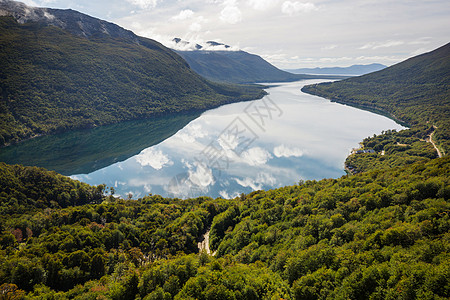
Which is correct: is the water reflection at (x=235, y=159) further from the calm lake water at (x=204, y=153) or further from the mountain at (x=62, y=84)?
the mountain at (x=62, y=84)

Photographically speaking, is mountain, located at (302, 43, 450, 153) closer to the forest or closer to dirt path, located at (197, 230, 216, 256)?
the forest

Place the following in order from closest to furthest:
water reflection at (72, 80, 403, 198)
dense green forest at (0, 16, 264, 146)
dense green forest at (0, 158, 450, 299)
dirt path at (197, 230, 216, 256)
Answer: dense green forest at (0, 158, 450, 299)
dirt path at (197, 230, 216, 256)
water reflection at (72, 80, 403, 198)
dense green forest at (0, 16, 264, 146)

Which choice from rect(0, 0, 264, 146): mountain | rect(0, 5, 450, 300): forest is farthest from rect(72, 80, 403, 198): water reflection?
rect(0, 0, 264, 146): mountain

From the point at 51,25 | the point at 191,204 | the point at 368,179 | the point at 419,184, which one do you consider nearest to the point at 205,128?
the point at 191,204

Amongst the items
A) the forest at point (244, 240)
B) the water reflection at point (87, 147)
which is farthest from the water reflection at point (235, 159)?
the forest at point (244, 240)

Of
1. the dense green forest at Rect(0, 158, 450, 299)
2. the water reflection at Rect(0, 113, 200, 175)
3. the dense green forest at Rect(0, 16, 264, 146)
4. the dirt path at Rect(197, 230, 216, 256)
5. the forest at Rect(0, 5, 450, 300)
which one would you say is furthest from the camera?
the dense green forest at Rect(0, 16, 264, 146)

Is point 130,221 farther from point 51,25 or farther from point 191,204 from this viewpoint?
point 51,25

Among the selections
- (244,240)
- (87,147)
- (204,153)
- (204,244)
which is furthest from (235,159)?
(87,147)
